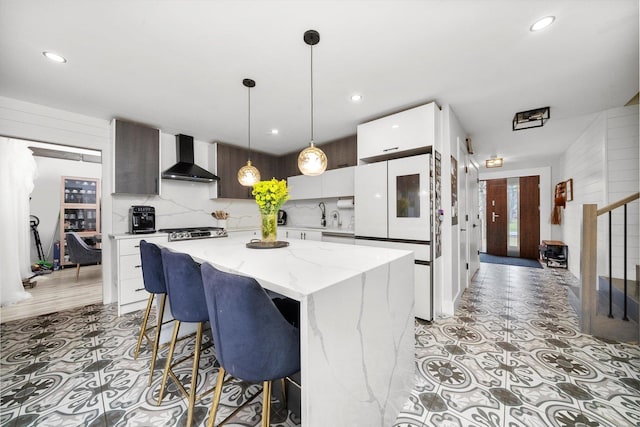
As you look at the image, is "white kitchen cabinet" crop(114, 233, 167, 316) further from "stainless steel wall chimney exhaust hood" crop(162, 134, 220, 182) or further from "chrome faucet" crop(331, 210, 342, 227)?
"chrome faucet" crop(331, 210, 342, 227)

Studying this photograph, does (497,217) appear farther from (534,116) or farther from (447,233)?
(447,233)

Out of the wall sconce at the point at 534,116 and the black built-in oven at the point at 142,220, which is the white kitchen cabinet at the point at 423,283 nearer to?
the wall sconce at the point at 534,116

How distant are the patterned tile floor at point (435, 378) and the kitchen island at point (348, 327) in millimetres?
154

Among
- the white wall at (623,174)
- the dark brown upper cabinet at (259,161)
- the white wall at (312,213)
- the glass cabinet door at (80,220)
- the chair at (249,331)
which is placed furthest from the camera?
the glass cabinet door at (80,220)

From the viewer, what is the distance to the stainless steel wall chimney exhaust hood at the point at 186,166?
11.7 feet

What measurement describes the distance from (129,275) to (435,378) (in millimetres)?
3405

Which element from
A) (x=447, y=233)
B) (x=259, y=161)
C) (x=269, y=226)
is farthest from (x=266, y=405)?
(x=259, y=161)

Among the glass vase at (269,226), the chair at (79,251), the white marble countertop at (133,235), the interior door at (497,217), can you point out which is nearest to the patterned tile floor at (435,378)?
the white marble countertop at (133,235)

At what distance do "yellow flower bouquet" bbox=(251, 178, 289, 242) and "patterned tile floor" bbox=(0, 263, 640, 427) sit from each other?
1.15m

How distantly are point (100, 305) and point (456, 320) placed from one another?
14.5 ft

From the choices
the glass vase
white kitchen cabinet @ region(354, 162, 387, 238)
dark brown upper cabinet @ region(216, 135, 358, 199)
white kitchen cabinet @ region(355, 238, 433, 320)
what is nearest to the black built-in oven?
dark brown upper cabinet @ region(216, 135, 358, 199)

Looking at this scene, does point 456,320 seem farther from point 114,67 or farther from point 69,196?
point 69,196

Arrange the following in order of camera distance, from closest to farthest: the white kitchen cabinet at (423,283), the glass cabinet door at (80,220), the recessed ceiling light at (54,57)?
the recessed ceiling light at (54,57), the white kitchen cabinet at (423,283), the glass cabinet door at (80,220)

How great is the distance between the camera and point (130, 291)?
2.90 metres
